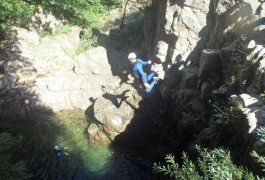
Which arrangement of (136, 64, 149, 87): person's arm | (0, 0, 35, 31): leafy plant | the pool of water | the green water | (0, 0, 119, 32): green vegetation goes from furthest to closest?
(0, 0, 119, 32): green vegetation → (0, 0, 35, 31): leafy plant → (136, 64, 149, 87): person's arm → the green water → the pool of water

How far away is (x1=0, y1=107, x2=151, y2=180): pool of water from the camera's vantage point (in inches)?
541

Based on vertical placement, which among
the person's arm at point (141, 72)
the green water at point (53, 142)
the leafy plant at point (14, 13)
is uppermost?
the leafy plant at point (14, 13)

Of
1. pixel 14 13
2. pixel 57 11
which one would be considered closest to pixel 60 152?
pixel 14 13

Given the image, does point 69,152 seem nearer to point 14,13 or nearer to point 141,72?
point 141,72

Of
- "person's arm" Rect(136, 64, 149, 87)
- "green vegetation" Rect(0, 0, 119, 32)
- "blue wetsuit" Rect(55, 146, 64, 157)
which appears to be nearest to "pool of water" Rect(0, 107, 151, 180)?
"blue wetsuit" Rect(55, 146, 64, 157)

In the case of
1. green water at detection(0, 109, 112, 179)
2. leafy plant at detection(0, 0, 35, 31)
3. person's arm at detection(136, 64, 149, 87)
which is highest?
leafy plant at detection(0, 0, 35, 31)

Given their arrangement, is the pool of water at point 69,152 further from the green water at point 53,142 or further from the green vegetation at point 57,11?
the green vegetation at point 57,11

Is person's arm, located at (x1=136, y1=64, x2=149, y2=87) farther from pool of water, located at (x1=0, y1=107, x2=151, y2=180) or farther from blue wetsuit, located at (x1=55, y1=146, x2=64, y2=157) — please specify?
blue wetsuit, located at (x1=55, y1=146, x2=64, y2=157)

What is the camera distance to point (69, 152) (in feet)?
49.9

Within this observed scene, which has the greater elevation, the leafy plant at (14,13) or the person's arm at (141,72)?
the leafy plant at (14,13)

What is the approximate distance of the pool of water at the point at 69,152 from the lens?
13.7m

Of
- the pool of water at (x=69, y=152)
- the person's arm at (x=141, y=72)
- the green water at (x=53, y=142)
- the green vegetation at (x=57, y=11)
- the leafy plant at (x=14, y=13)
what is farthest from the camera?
the green vegetation at (x=57, y=11)

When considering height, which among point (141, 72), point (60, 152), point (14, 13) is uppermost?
point (14, 13)

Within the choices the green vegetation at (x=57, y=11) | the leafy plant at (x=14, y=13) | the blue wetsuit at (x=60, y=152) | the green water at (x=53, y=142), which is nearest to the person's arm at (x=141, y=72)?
the green water at (x=53, y=142)
